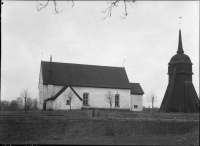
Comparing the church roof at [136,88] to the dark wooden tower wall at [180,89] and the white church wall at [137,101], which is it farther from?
the dark wooden tower wall at [180,89]

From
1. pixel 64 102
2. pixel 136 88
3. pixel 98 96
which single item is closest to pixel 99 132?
pixel 64 102

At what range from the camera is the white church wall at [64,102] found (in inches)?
1558

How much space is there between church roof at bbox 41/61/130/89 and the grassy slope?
1866 cm

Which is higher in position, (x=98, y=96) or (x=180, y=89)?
(x=180, y=89)

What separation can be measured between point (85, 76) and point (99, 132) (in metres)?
22.5

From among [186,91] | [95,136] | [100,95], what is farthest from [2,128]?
[186,91]

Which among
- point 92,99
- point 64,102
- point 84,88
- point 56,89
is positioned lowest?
point 64,102

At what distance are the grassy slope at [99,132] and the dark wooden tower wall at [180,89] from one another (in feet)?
44.8

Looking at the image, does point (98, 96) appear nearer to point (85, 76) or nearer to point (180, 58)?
point (85, 76)

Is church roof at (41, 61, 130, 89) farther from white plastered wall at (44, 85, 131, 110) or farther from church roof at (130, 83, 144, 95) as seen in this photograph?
church roof at (130, 83, 144, 95)

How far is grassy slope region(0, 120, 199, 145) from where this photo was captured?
66.7 feet

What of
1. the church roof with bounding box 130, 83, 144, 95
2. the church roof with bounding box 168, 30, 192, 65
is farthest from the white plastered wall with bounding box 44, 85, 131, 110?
the church roof with bounding box 168, 30, 192, 65

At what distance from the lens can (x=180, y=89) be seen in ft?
134

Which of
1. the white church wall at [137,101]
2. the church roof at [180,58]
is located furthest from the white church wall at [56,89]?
the church roof at [180,58]
